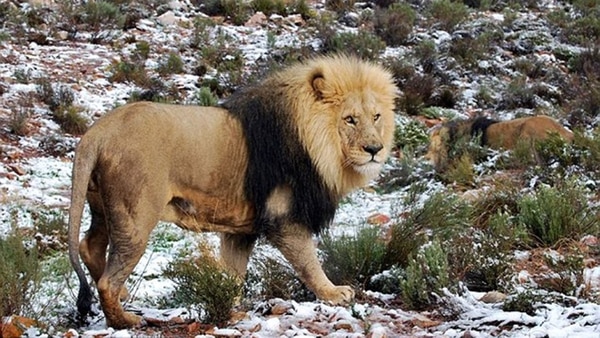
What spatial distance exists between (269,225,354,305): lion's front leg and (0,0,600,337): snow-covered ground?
0.20 metres

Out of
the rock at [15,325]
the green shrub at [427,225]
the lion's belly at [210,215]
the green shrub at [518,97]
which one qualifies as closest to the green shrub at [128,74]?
the green shrub at [518,97]

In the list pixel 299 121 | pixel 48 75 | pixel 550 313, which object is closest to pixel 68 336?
pixel 299 121

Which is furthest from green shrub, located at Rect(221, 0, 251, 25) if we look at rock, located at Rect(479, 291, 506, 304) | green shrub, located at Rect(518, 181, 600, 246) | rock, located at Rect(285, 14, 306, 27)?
rock, located at Rect(479, 291, 506, 304)

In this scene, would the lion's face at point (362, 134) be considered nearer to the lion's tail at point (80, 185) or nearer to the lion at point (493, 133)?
the lion's tail at point (80, 185)

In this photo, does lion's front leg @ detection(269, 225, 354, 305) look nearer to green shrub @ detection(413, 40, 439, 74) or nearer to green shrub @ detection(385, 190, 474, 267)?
green shrub @ detection(385, 190, 474, 267)

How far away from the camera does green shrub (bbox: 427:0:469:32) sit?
751 inches

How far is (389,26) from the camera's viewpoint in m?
18.4

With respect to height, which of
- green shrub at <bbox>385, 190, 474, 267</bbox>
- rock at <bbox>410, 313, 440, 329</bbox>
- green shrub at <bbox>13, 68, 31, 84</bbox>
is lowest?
green shrub at <bbox>13, 68, 31, 84</bbox>

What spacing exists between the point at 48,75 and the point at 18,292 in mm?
9689

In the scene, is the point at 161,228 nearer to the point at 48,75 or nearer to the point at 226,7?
the point at 48,75

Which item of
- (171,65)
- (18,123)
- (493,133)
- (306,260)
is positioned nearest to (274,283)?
(306,260)

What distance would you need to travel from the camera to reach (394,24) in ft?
60.2

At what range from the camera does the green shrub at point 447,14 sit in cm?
1908

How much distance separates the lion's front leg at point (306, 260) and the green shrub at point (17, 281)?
1.42 metres
